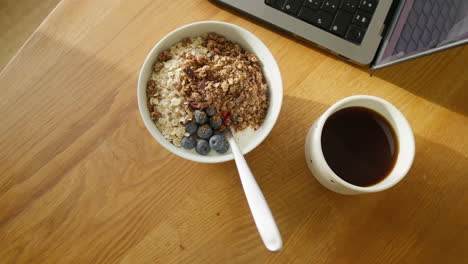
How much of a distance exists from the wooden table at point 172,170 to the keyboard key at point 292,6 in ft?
0.17

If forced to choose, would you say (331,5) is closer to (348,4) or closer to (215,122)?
(348,4)

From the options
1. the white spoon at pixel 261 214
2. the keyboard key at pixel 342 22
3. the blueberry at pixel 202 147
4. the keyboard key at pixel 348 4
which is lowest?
the white spoon at pixel 261 214

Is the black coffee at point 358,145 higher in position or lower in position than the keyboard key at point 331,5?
lower

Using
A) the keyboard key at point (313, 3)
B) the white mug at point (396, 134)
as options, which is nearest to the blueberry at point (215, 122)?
the white mug at point (396, 134)

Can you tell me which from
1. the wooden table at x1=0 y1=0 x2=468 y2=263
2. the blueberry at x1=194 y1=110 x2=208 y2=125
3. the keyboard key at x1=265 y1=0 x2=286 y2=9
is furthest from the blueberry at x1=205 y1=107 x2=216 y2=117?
the keyboard key at x1=265 y1=0 x2=286 y2=9

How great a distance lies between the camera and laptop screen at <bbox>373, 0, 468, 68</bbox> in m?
0.52

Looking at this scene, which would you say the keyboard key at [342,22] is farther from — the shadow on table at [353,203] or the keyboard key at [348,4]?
the shadow on table at [353,203]

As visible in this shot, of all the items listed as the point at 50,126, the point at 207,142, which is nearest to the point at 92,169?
the point at 50,126

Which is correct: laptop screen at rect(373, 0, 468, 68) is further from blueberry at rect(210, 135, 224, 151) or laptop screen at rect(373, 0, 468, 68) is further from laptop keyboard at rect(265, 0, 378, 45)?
blueberry at rect(210, 135, 224, 151)

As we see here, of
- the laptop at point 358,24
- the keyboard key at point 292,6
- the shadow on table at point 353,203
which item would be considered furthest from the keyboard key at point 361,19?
the shadow on table at point 353,203

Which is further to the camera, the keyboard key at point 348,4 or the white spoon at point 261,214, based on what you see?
the keyboard key at point 348,4

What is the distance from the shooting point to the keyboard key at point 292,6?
22.7 inches

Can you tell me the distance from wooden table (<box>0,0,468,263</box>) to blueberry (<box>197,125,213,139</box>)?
3.7 inches

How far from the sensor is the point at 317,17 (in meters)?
0.58
